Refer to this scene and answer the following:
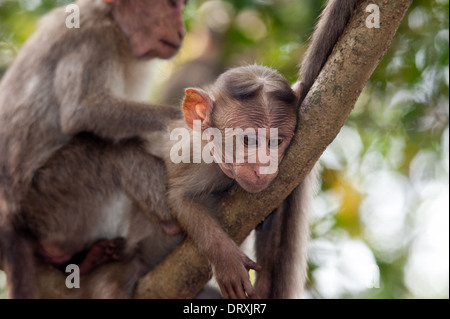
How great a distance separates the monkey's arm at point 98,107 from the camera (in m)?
5.65

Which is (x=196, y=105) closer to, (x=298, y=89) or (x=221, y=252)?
(x=298, y=89)

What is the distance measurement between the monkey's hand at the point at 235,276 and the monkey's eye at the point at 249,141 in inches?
32.2

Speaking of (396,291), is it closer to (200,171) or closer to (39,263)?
(200,171)

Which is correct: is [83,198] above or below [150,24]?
below

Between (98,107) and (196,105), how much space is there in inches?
64.1

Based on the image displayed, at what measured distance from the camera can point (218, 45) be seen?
7.57m

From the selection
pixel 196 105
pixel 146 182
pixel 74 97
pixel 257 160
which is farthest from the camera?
pixel 74 97

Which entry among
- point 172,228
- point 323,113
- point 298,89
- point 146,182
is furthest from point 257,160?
point 146,182

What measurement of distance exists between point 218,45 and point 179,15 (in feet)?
4.39

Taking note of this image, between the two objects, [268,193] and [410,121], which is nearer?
[268,193]

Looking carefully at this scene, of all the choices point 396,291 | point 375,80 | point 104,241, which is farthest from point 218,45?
point 396,291

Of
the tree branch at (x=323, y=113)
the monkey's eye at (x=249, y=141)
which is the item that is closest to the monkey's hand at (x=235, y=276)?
the tree branch at (x=323, y=113)

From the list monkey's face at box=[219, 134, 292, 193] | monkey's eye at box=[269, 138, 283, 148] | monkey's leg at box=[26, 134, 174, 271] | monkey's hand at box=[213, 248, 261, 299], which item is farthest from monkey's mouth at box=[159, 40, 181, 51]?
monkey's hand at box=[213, 248, 261, 299]

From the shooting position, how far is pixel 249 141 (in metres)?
3.95
